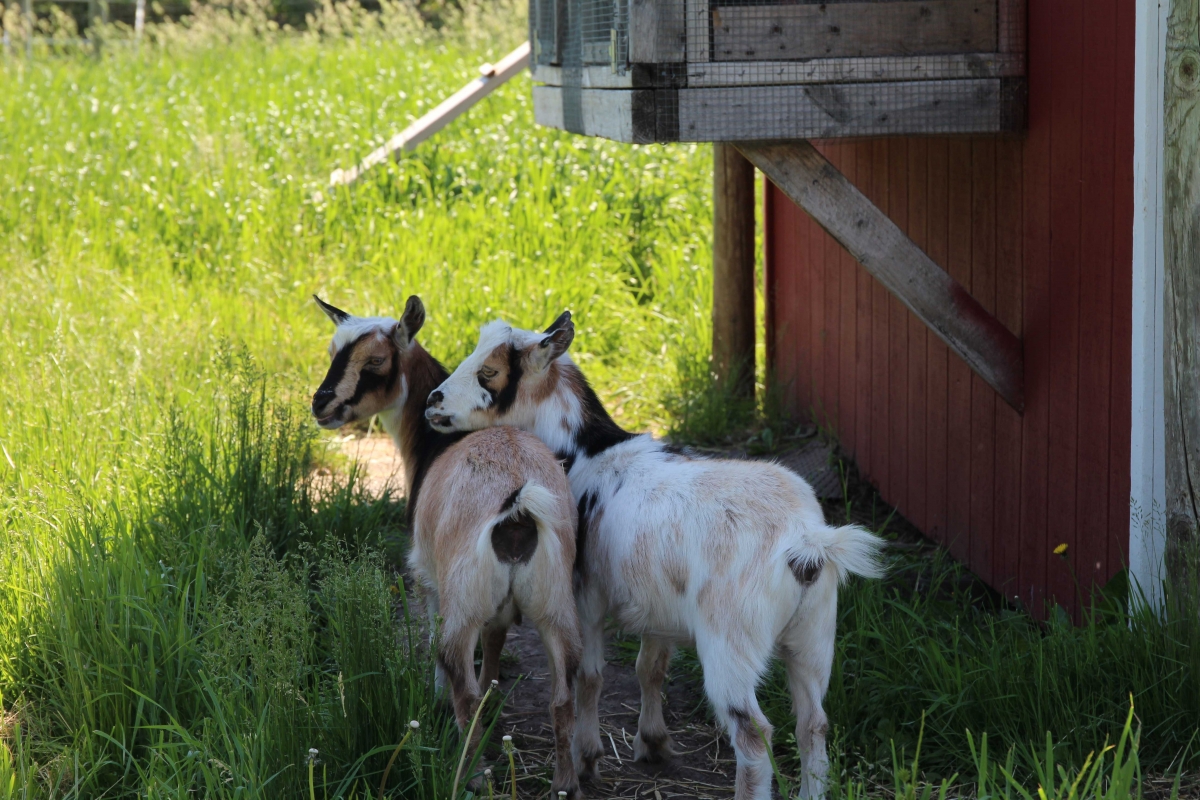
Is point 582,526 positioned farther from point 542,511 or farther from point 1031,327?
point 1031,327

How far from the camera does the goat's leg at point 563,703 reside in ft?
10.8

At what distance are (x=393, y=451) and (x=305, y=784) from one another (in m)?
4.06

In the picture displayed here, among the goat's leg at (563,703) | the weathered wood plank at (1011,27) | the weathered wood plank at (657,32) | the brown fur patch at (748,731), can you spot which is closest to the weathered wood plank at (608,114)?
the weathered wood plank at (657,32)

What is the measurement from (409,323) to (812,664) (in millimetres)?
1864

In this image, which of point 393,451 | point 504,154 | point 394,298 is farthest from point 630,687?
A: point 504,154

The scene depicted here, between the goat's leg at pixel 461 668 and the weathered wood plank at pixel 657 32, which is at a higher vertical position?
the weathered wood plank at pixel 657 32

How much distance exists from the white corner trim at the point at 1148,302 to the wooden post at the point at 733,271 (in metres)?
3.62

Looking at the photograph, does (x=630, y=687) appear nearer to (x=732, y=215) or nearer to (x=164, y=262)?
(x=732, y=215)

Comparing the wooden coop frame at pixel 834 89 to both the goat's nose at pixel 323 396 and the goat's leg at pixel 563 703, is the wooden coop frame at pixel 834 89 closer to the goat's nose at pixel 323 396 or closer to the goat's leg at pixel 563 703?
the goat's nose at pixel 323 396

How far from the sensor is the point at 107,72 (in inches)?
535

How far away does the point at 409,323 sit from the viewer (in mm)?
4270

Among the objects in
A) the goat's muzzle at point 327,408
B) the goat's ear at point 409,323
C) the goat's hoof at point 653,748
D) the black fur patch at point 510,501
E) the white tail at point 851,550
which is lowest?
the goat's hoof at point 653,748

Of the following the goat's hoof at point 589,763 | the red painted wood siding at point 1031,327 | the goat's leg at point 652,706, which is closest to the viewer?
the goat's hoof at point 589,763

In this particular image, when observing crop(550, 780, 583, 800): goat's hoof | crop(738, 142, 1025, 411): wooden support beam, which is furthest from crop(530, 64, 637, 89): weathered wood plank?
crop(550, 780, 583, 800): goat's hoof
